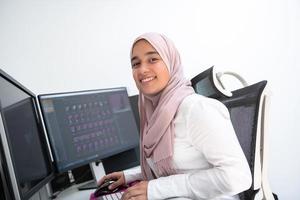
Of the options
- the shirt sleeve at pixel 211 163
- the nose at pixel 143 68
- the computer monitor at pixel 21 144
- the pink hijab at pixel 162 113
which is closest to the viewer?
the computer monitor at pixel 21 144

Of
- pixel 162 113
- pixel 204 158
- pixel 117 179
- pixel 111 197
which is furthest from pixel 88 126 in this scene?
pixel 204 158

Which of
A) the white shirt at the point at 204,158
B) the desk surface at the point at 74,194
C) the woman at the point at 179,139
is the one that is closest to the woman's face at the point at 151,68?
the woman at the point at 179,139

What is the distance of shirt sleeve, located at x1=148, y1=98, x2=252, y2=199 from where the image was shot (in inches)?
32.8

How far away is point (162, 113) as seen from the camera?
0.97 m

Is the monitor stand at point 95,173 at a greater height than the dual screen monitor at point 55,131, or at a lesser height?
lesser

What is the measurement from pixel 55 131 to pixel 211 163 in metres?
0.67

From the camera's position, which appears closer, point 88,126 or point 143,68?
point 143,68

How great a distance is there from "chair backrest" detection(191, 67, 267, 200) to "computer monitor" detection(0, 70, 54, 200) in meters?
0.68

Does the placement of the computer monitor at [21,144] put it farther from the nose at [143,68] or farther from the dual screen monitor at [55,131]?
the nose at [143,68]

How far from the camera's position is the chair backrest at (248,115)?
922 mm

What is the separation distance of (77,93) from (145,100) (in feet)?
1.16

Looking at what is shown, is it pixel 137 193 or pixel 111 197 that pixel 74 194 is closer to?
pixel 111 197

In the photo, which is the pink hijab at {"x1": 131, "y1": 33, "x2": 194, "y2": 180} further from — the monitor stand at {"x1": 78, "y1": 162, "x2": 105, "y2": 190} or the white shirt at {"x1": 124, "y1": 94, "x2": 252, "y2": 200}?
the monitor stand at {"x1": 78, "y1": 162, "x2": 105, "y2": 190}

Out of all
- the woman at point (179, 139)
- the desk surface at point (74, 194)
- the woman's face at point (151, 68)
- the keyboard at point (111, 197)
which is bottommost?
the desk surface at point (74, 194)
